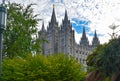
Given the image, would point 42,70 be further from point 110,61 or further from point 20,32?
point 20,32

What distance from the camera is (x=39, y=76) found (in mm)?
15836

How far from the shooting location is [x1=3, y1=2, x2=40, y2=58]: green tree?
81.6 ft

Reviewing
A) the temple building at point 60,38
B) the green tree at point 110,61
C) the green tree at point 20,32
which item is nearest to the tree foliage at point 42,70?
the green tree at point 110,61

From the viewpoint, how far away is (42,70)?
16016mm

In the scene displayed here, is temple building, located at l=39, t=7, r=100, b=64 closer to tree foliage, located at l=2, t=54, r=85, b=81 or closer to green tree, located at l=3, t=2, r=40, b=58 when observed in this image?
green tree, located at l=3, t=2, r=40, b=58

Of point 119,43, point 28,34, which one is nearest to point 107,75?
point 119,43

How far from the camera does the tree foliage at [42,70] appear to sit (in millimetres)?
15773

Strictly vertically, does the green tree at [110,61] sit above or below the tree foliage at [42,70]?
above

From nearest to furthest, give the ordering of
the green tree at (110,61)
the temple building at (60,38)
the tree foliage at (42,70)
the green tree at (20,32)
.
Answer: the green tree at (110,61) → the tree foliage at (42,70) → the green tree at (20,32) → the temple building at (60,38)

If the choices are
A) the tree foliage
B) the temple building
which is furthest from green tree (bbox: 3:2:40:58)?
the temple building

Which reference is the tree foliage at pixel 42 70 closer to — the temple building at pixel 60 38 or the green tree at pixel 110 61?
the green tree at pixel 110 61

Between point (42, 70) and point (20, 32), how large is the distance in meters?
10.4

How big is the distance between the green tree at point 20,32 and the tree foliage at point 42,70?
805cm

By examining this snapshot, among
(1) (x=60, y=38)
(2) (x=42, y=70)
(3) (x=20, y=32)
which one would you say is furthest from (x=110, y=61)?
(1) (x=60, y=38)
